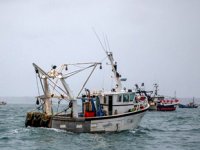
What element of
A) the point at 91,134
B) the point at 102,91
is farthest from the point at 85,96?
the point at 91,134

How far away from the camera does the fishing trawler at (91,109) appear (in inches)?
1357

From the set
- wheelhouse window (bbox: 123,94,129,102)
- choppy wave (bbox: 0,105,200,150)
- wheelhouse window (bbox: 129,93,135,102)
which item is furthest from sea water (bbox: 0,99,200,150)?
wheelhouse window (bbox: 129,93,135,102)

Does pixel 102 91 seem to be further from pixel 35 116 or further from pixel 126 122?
pixel 35 116

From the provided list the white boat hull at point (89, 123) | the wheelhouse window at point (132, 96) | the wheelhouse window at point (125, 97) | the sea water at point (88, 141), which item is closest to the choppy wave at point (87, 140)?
the sea water at point (88, 141)

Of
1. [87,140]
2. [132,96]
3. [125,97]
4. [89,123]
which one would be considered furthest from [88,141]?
[132,96]

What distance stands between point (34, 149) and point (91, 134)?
7486mm

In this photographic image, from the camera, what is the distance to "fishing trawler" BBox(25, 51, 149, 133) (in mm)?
34469

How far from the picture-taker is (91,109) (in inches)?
1426

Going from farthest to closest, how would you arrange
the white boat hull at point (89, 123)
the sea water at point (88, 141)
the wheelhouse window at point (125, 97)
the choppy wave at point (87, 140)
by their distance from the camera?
the wheelhouse window at point (125, 97) < the white boat hull at point (89, 123) < the choppy wave at point (87, 140) < the sea water at point (88, 141)

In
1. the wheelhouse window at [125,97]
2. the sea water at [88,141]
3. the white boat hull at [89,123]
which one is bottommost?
the sea water at [88,141]

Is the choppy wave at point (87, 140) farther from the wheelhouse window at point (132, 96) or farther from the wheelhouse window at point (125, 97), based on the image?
the wheelhouse window at point (132, 96)

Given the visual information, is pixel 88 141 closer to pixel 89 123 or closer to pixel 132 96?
pixel 89 123

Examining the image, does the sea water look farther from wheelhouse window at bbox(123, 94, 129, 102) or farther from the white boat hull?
wheelhouse window at bbox(123, 94, 129, 102)

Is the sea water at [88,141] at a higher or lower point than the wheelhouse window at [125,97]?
lower
